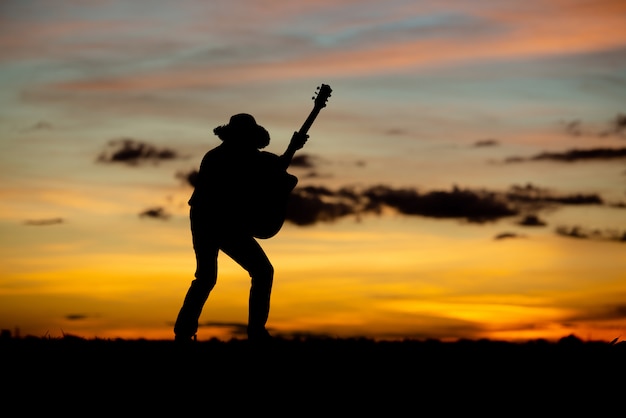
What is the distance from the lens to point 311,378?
11.4 metres

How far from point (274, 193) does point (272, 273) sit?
1000mm

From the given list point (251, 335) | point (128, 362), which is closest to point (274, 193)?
point (251, 335)

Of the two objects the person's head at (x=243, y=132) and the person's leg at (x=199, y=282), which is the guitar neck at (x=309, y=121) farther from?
the person's leg at (x=199, y=282)

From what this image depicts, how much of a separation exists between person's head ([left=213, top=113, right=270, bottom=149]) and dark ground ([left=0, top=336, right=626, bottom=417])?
255cm

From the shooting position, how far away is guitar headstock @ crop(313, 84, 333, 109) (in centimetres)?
1489

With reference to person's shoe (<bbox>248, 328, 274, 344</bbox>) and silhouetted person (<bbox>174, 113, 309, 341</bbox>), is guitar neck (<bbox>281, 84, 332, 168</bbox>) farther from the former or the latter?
person's shoe (<bbox>248, 328, 274, 344</bbox>)

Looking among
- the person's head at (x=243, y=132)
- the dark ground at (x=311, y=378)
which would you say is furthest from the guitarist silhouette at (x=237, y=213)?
the dark ground at (x=311, y=378)

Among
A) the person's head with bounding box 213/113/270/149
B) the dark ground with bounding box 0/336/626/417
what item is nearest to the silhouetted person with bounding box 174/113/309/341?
the person's head with bounding box 213/113/270/149

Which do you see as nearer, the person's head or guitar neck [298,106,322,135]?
the person's head

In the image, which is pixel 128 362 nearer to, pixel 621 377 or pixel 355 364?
pixel 355 364

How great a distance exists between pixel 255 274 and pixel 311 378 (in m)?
2.53

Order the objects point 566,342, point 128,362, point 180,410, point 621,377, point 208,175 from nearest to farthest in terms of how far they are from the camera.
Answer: point 180,410 < point 621,377 < point 128,362 < point 208,175 < point 566,342

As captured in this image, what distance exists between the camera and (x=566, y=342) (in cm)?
1445

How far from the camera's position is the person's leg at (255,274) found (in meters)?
13.6
